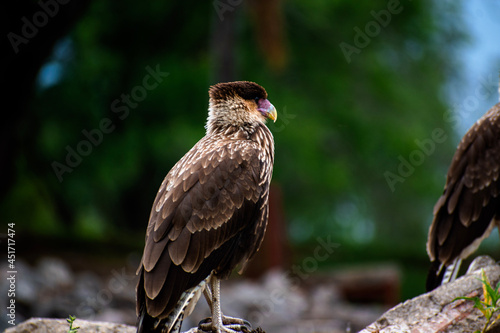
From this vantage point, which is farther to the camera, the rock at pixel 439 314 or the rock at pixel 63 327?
the rock at pixel 63 327

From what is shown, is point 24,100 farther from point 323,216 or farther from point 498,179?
point 323,216

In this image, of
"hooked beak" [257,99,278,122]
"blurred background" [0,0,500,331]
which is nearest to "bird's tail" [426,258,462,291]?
"hooked beak" [257,99,278,122]

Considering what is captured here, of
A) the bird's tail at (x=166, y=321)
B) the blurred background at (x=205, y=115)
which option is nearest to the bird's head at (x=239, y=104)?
the bird's tail at (x=166, y=321)

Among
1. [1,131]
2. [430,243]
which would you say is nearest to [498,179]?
[430,243]

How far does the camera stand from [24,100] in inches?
408

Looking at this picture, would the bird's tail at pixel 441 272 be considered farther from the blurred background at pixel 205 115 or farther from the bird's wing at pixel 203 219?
the blurred background at pixel 205 115

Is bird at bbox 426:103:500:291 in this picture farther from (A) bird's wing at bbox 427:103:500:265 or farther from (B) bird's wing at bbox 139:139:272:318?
(B) bird's wing at bbox 139:139:272:318

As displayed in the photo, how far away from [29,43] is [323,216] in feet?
43.7

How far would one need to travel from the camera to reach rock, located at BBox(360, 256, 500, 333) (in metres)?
3.89

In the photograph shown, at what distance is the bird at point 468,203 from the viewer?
520 centimetres

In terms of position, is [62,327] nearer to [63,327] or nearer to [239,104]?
[63,327]

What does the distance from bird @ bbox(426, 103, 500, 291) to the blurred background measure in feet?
14.9

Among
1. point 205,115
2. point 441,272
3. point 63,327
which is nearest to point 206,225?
point 63,327

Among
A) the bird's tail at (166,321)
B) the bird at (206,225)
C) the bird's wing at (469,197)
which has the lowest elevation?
the bird's tail at (166,321)
